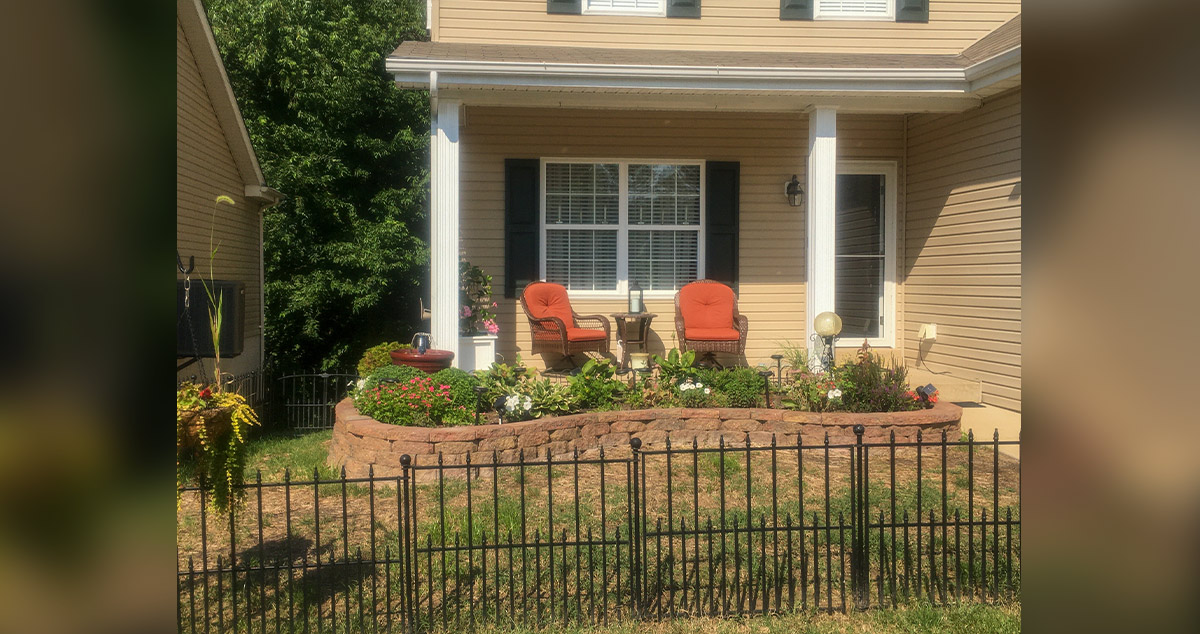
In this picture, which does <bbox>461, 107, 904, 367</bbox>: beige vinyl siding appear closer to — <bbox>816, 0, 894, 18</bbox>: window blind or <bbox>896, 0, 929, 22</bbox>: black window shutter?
<bbox>896, 0, 929, 22</bbox>: black window shutter

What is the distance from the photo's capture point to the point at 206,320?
4.30 metres

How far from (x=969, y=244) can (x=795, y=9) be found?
3.55 m

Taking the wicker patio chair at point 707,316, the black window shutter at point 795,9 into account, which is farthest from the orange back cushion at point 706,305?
the black window shutter at point 795,9

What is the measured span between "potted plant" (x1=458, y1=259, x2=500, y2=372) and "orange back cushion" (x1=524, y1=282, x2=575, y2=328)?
478mm

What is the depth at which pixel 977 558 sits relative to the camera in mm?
4828

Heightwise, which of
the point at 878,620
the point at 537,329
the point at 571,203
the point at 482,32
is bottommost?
the point at 878,620

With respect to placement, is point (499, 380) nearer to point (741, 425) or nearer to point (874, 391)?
point (741, 425)

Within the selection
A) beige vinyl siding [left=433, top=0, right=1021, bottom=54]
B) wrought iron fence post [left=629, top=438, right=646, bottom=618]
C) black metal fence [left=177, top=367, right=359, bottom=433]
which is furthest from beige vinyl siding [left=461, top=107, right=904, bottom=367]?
wrought iron fence post [left=629, top=438, right=646, bottom=618]

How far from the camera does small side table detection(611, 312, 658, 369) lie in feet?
31.7

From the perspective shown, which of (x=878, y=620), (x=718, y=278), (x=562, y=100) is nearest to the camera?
(x=878, y=620)

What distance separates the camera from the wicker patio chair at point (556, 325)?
29.9 feet
